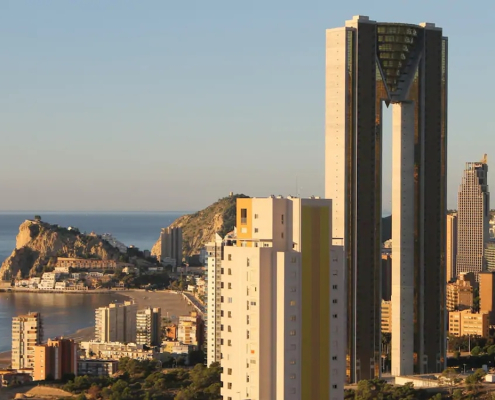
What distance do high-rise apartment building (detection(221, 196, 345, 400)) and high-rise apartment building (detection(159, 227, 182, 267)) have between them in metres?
46.9

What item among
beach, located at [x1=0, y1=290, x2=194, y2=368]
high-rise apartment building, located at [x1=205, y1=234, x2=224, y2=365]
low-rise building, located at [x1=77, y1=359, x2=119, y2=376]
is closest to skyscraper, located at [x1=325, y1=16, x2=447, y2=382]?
high-rise apartment building, located at [x1=205, y1=234, x2=224, y2=365]

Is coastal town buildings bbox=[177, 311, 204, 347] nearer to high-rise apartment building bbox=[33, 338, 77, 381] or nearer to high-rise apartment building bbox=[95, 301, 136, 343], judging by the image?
high-rise apartment building bbox=[95, 301, 136, 343]

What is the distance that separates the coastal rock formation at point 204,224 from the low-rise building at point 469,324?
2765cm

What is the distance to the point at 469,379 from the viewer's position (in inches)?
795

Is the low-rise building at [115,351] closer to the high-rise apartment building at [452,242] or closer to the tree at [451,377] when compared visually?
the tree at [451,377]

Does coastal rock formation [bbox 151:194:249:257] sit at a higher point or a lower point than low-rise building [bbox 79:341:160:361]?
higher

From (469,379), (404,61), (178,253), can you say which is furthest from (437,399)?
(178,253)

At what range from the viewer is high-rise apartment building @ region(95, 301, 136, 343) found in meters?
30.7

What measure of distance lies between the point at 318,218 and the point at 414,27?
34.9ft

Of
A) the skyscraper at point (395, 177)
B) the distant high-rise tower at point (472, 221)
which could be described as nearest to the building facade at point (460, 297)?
the skyscraper at point (395, 177)

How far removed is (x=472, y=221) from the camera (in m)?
50.1

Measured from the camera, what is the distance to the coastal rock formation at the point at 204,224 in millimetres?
59188

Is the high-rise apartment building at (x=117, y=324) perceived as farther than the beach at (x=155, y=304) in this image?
No

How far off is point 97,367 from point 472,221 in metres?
28.1
